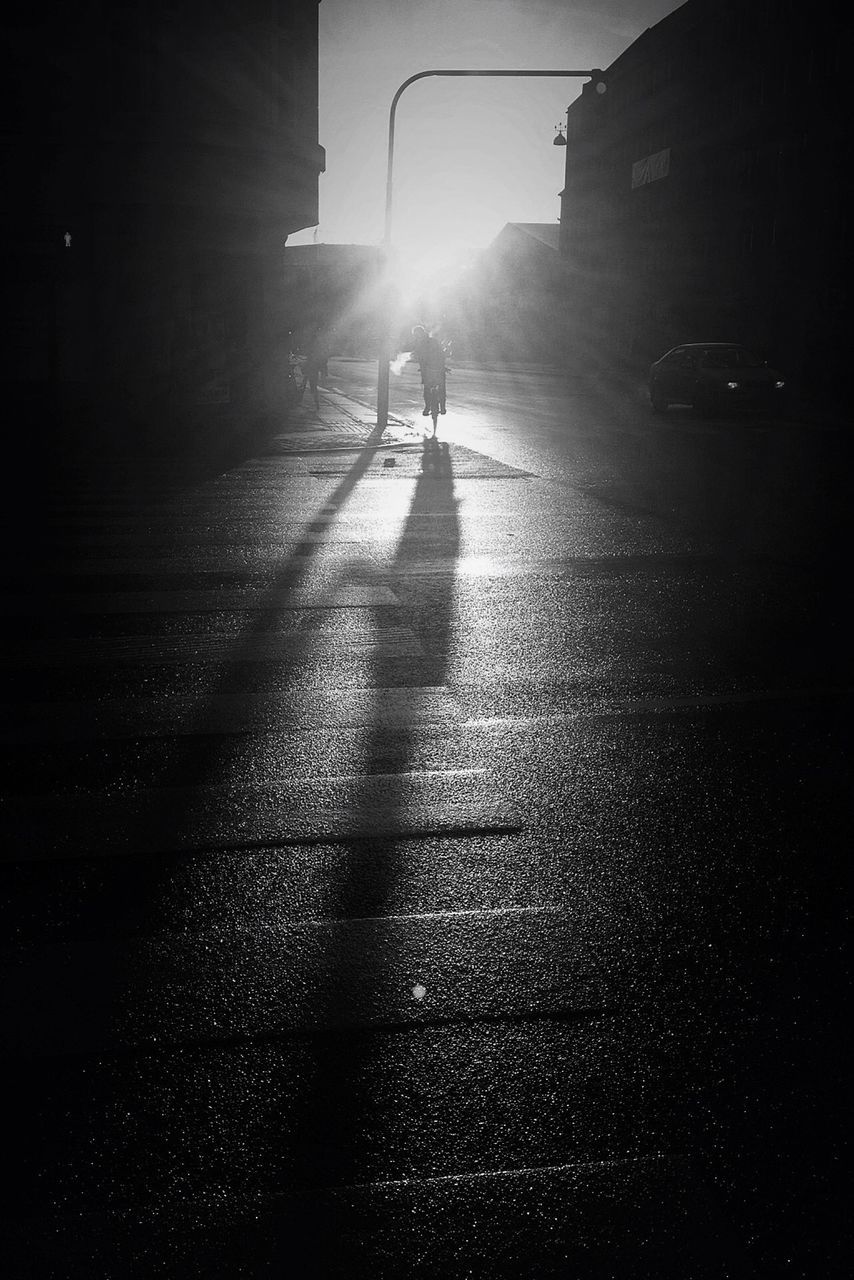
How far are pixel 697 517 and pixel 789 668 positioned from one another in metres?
6.16

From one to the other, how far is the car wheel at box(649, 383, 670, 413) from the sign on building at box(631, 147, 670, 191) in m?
32.0

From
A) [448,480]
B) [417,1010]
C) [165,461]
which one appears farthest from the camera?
[165,461]

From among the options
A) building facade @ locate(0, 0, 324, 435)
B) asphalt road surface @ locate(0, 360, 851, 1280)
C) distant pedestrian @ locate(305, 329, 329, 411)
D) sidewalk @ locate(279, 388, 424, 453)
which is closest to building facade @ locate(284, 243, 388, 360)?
distant pedestrian @ locate(305, 329, 329, 411)

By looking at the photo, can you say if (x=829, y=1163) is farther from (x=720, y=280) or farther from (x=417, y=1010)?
(x=720, y=280)

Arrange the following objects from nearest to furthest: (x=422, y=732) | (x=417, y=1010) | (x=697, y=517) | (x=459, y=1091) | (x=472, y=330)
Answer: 1. (x=459, y=1091)
2. (x=417, y=1010)
3. (x=422, y=732)
4. (x=697, y=517)
5. (x=472, y=330)

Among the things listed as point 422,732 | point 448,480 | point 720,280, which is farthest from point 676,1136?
point 720,280

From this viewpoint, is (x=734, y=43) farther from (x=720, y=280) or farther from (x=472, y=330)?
(x=472, y=330)

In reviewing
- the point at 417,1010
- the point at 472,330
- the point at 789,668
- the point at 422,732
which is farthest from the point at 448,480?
the point at 472,330

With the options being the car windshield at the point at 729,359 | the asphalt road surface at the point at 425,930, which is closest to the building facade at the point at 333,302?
the car windshield at the point at 729,359

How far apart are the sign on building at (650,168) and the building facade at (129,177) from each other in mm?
28731

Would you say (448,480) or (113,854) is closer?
(113,854)

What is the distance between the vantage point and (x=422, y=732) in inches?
230

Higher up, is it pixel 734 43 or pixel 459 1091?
pixel 734 43

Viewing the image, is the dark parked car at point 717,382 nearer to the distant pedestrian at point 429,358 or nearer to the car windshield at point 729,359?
the car windshield at point 729,359
